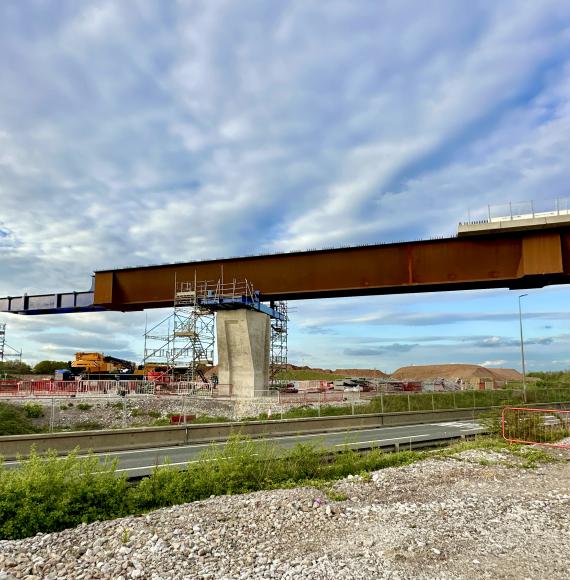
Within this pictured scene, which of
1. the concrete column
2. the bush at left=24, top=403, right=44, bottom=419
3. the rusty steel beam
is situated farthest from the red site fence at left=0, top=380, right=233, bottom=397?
the rusty steel beam

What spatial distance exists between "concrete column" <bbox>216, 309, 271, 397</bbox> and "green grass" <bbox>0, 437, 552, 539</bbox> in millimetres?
20166

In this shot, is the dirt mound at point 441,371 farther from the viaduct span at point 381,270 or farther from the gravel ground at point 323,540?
the gravel ground at point 323,540

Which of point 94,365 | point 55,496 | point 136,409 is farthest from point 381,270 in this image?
point 94,365

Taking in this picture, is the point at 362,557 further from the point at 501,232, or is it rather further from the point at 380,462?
the point at 501,232

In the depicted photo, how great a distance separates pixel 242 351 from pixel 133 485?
2294 cm

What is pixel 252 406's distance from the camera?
1185 inches

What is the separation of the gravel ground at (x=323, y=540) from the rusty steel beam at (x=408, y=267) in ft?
51.6

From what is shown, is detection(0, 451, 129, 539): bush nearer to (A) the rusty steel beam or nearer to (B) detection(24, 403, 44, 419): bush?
(A) the rusty steel beam

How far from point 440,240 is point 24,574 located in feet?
72.5

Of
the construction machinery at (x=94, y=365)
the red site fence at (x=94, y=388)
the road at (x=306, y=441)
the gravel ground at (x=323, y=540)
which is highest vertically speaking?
the construction machinery at (x=94, y=365)

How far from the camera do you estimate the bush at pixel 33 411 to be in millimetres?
29359

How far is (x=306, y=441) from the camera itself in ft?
57.7

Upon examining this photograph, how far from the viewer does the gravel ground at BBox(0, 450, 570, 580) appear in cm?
577

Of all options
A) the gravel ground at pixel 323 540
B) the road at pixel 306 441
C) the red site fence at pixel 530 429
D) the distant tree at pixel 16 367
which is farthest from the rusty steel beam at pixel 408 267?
the distant tree at pixel 16 367
